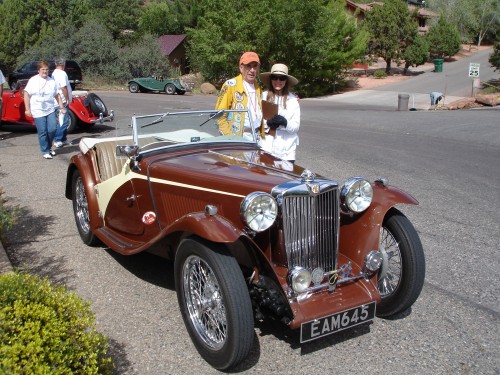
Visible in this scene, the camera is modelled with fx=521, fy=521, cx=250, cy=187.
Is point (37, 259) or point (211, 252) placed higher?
point (211, 252)

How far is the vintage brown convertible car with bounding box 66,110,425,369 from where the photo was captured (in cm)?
316

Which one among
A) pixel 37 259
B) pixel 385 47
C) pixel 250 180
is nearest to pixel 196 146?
pixel 250 180

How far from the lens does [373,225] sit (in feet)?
12.1

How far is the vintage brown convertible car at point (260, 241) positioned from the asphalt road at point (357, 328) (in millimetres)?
254

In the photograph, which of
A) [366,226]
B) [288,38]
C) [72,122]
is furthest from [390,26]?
[366,226]

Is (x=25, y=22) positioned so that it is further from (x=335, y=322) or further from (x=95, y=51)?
(x=335, y=322)

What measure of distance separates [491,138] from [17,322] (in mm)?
12885

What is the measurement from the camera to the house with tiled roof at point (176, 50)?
138 feet

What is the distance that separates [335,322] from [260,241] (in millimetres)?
709

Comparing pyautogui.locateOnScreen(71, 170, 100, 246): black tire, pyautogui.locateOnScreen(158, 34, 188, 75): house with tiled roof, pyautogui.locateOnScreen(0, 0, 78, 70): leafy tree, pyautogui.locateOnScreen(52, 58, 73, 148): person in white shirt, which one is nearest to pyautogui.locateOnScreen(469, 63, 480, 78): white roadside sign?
pyautogui.locateOnScreen(52, 58, 73, 148): person in white shirt

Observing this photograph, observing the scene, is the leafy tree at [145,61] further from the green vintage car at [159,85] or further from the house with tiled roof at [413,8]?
the house with tiled roof at [413,8]

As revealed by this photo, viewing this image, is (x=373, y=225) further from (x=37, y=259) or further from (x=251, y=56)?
(x=37, y=259)

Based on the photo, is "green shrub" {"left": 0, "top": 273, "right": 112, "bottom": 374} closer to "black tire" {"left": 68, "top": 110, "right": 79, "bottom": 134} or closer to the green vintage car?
"black tire" {"left": 68, "top": 110, "right": 79, "bottom": 134}

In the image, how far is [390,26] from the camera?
117 feet
